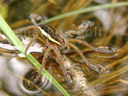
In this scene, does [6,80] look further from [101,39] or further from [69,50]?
[101,39]

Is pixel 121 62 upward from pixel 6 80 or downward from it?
downward

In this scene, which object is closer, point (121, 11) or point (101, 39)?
point (101, 39)

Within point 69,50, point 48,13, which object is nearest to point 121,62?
point 69,50

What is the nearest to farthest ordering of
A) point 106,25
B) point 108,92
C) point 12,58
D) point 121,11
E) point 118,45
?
1. point 108,92
2. point 12,58
3. point 118,45
4. point 106,25
5. point 121,11

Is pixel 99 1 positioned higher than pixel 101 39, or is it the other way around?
pixel 99 1

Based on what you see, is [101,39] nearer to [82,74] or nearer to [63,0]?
[82,74]

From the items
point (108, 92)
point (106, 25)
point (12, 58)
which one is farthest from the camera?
point (106, 25)

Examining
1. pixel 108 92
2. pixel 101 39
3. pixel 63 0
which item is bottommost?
pixel 108 92

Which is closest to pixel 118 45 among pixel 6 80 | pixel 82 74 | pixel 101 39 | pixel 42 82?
pixel 101 39

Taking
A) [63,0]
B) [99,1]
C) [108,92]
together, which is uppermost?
[63,0]
